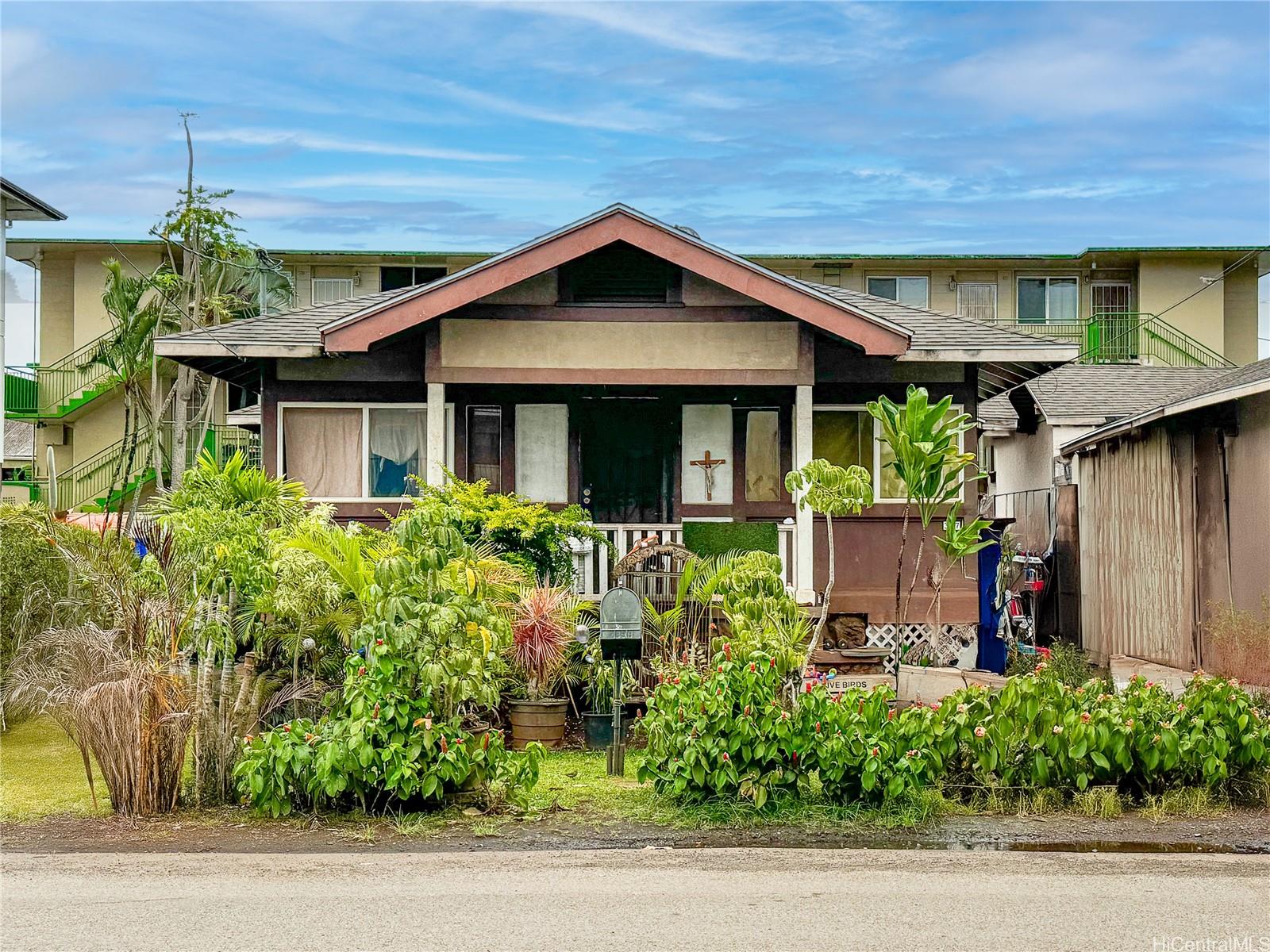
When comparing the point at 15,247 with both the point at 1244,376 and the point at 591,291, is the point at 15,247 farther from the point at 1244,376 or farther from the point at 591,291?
the point at 1244,376

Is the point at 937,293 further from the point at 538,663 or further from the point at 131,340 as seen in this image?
the point at 538,663

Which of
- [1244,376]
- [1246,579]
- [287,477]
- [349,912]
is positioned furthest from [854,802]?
[287,477]

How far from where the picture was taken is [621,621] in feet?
33.3

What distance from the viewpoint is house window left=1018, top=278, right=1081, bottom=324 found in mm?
32938

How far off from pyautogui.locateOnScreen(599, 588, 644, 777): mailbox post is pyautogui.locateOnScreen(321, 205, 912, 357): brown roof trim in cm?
510

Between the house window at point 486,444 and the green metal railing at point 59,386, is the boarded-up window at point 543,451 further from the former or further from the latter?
the green metal railing at point 59,386

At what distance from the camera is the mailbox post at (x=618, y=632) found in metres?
10.1

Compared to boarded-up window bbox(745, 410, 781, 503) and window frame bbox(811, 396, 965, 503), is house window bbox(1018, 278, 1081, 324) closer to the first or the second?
window frame bbox(811, 396, 965, 503)

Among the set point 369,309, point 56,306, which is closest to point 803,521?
point 369,309

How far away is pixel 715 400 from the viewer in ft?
52.5

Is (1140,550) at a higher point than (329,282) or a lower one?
lower

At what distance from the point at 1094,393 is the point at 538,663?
15.8 meters

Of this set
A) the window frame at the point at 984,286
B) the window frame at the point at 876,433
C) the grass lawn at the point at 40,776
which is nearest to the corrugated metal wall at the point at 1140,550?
the window frame at the point at 876,433

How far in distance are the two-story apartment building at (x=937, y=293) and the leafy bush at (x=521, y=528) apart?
1862cm
